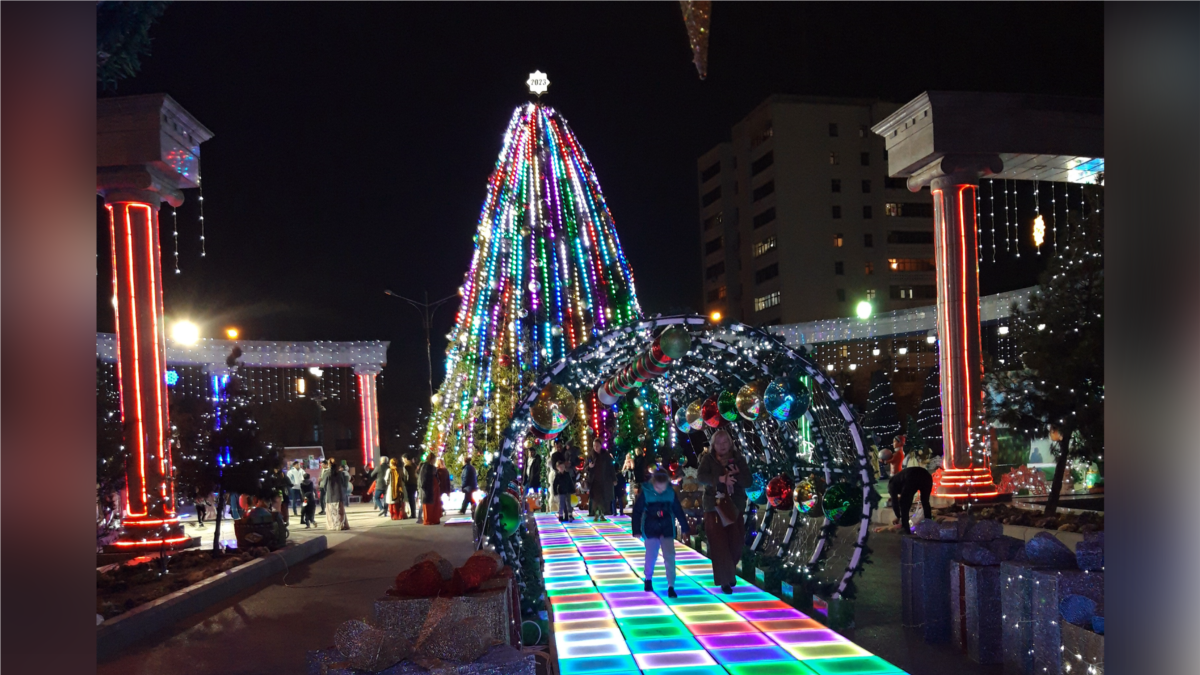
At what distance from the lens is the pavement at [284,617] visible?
8.57m

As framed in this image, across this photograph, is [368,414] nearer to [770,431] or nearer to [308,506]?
[308,506]

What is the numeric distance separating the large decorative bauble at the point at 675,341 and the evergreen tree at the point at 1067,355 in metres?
6.99

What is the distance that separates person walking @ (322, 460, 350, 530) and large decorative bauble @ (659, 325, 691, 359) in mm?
12416

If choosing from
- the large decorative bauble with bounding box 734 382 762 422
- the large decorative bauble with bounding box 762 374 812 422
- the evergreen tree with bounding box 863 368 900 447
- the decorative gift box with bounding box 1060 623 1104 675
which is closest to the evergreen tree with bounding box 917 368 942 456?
the evergreen tree with bounding box 863 368 900 447

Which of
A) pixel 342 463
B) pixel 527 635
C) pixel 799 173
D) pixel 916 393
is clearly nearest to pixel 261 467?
pixel 342 463

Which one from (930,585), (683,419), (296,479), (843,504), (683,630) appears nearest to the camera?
(930,585)

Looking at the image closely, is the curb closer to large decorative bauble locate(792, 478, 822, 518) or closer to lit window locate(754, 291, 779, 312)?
large decorative bauble locate(792, 478, 822, 518)

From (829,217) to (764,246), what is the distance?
16.8 ft

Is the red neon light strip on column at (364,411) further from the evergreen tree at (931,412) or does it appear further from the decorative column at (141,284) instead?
the evergreen tree at (931,412)

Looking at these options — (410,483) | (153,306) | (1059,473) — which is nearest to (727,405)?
(1059,473)

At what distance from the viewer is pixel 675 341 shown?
11703 millimetres

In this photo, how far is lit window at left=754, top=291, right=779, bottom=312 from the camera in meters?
69.9

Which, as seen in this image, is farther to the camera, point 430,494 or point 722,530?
point 430,494

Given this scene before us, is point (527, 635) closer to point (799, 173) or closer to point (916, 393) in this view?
point (916, 393)
